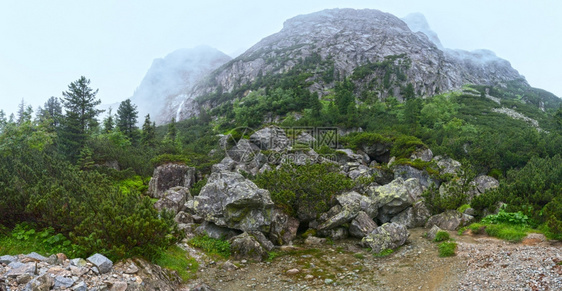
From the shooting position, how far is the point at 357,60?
392ft

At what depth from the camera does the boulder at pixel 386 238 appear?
1288 cm

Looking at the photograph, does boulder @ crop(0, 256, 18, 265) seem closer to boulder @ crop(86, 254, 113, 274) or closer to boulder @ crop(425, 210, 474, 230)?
boulder @ crop(86, 254, 113, 274)

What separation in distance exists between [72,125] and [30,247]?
24145mm

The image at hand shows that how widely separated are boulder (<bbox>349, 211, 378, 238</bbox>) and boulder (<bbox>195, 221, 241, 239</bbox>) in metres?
5.94

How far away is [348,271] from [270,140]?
21293 mm

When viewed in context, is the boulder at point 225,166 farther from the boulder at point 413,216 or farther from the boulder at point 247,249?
the boulder at point 413,216

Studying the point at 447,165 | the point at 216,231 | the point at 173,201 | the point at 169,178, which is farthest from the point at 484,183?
the point at 169,178

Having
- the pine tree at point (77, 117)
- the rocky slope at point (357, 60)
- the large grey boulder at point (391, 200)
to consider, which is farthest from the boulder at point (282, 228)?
the rocky slope at point (357, 60)

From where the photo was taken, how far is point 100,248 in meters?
8.66

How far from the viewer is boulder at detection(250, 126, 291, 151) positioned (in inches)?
1200

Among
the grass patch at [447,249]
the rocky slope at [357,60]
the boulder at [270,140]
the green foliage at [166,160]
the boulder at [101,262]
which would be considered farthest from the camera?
the rocky slope at [357,60]

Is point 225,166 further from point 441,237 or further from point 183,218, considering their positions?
point 441,237

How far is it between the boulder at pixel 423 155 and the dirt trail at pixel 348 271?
14.3 meters

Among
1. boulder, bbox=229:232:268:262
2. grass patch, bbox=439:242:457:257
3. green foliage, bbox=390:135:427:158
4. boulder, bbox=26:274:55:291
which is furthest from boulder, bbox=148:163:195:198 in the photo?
grass patch, bbox=439:242:457:257
